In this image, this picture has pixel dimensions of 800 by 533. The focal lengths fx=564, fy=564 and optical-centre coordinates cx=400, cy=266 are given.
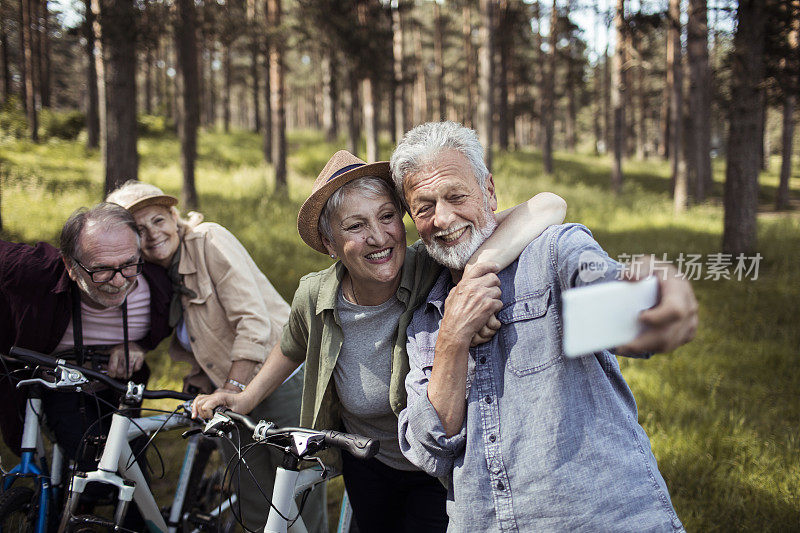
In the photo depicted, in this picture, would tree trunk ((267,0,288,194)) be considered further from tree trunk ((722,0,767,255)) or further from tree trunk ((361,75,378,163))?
tree trunk ((722,0,767,255))

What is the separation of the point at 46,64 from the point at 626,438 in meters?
29.5

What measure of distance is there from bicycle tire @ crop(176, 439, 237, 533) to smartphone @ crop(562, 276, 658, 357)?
107 inches

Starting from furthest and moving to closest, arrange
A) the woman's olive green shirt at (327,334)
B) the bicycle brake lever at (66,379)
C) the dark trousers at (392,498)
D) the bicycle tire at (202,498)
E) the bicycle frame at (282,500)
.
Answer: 1. the bicycle tire at (202,498)
2. the bicycle brake lever at (66,379)
3. the dark trousers at (392,498)
4. the woman's olive green shirt at (327,334)
5. the bicycle frame at (282,500)

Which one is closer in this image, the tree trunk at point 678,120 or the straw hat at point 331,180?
the straw hat at point 331,180

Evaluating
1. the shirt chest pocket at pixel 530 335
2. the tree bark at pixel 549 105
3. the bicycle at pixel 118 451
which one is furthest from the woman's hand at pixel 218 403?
the tree bark at pixel 549 105

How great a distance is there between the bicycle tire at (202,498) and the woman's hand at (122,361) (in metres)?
0.87

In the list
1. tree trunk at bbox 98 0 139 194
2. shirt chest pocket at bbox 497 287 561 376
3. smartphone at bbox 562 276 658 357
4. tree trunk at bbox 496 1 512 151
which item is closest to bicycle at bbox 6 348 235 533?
shirt chest pocket at bbox 497 287 561 376

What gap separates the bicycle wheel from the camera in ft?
8.84

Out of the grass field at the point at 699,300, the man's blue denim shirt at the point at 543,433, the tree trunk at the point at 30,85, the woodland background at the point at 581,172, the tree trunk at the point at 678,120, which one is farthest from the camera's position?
the tree trunk at the point at 30,85

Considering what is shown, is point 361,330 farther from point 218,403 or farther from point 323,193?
point 218,403

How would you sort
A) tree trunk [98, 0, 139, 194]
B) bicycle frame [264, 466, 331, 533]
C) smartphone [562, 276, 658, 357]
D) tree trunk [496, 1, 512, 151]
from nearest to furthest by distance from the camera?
smartphone [562, 276, 658, 357], bicycle frame [264, 466, 331, 533], tree trunk [98, 0, 139, 194], tree trunk [496, 1, 512, 151]

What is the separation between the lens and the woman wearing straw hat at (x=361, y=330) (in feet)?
7.37

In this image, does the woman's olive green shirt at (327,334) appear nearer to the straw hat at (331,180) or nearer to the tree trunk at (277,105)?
the straw hat at (331,180)

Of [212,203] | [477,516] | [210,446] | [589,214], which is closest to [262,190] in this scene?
[212,203]
